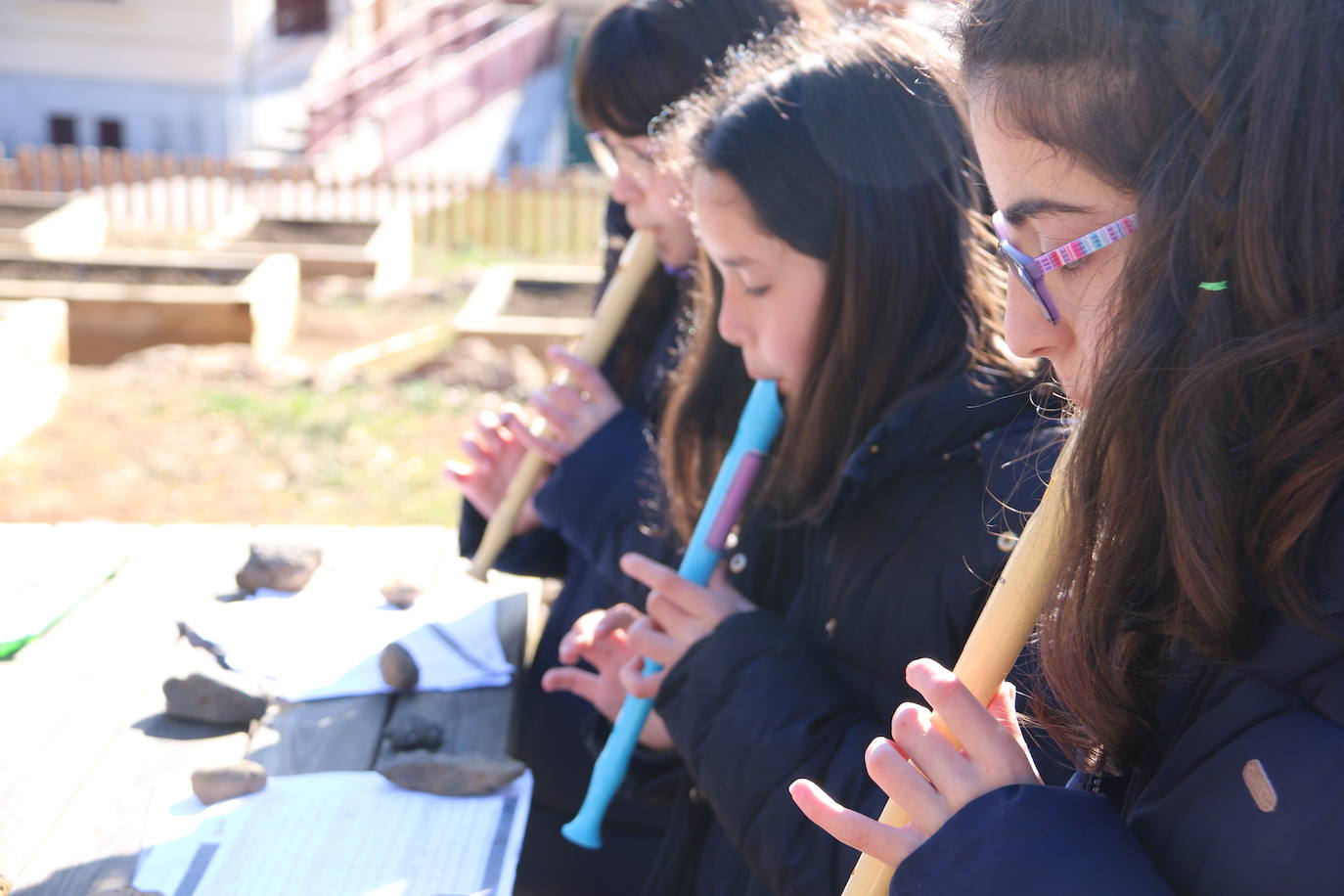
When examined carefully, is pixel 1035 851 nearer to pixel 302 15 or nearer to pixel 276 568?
pixel 276 568

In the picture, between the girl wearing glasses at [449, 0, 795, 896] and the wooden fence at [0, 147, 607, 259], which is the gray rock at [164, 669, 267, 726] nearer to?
the girl wearing glasses at [449, 0, 795, 896]

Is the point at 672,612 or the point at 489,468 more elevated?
the point at 672,612

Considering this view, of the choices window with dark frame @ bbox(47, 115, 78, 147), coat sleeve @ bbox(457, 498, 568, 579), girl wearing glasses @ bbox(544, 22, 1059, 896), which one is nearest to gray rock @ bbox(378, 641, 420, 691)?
girl wearing glasses @ bbox(544, 22, 1059, 896)

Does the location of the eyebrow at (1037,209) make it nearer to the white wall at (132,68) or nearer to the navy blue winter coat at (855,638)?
the navy blue winter coat at (855,638)

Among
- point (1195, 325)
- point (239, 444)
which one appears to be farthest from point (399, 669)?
point (239, 444)

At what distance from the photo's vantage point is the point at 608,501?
241cm

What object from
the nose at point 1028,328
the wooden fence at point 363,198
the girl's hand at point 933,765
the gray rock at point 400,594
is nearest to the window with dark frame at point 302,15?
the wooden fence at point 363,198

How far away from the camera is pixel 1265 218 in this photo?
2.97ft

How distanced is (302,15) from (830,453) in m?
21.2

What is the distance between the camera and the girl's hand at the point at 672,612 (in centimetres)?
174

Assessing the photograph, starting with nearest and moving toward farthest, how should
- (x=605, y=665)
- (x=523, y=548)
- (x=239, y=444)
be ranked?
1. (x=605, y=665)
2. (x=523, y=548)
3. (x=239, y=444)

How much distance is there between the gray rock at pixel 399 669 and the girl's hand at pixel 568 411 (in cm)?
56

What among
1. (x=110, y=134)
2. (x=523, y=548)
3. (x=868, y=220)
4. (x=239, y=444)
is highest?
(x=868, y=220)

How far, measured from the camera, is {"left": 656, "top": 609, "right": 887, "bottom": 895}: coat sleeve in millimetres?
1547
